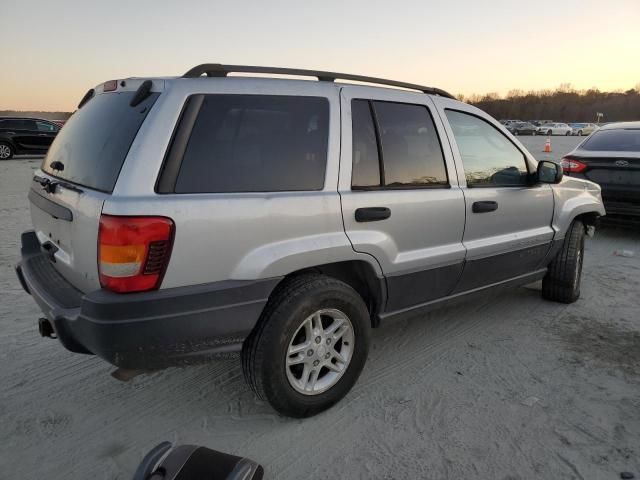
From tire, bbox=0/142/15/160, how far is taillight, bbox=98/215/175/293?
18.8 m

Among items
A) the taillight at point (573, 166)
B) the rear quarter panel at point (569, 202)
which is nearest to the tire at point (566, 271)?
the rear quarter panel at point (569, 202)

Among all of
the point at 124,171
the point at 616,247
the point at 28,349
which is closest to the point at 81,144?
the point at 124,171

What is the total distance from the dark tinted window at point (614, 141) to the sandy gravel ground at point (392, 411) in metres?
3.84

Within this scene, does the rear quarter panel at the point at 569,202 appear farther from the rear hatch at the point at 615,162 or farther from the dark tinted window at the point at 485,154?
the rear hatch at the point at 615,162

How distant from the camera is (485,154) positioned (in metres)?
3.58

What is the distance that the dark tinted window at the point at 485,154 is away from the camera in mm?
3396

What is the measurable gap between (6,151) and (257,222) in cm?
1918

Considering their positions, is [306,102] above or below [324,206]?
above

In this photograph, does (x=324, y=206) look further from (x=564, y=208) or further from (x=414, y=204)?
(x=564, y=208)

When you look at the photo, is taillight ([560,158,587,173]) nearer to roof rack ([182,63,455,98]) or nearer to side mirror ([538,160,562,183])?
side mirror ([538,160,562,183])

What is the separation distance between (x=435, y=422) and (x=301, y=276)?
1.11 metres

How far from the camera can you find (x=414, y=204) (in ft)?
9.76

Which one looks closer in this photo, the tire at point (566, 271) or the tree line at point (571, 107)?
the tire at point (566, 271)

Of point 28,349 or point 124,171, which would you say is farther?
point 28,349
